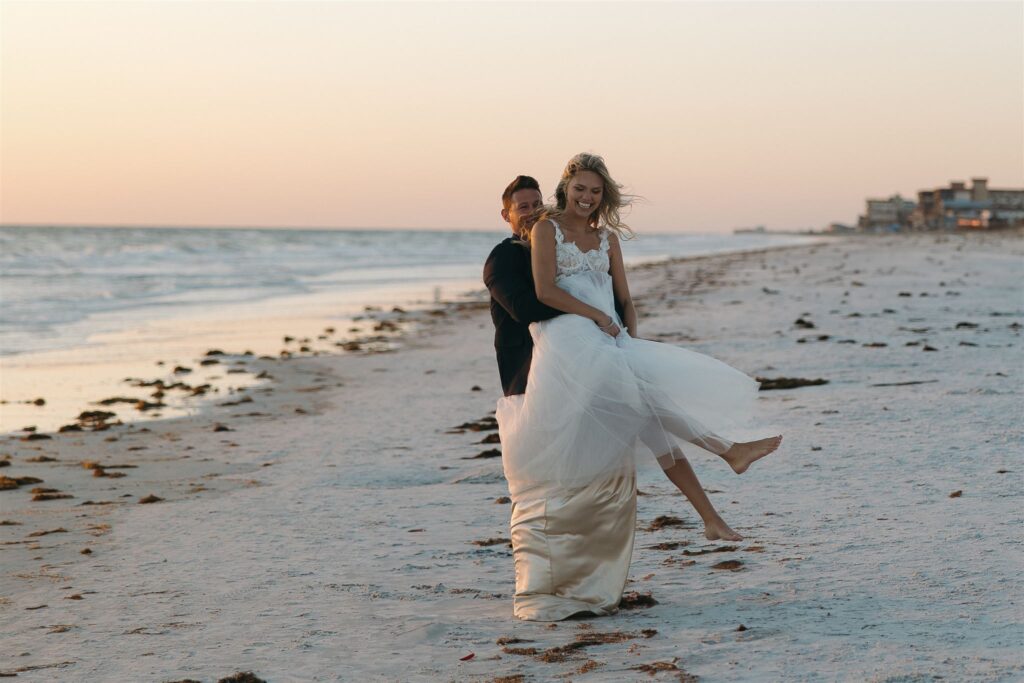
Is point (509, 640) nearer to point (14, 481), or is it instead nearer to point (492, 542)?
point (492, 542)

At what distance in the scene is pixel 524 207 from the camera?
16.0 ft

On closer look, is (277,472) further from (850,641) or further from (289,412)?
(850,641)

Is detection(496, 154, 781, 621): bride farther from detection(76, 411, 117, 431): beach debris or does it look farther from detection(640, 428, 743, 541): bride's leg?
detection(76, 411, 117, 431): beach debris

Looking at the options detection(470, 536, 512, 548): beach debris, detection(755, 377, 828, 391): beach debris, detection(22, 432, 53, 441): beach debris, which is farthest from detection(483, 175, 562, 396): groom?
detection(22, 432, 53, 441): beach debris

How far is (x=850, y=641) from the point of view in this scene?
12.8 ft

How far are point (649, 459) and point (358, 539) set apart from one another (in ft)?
5.88

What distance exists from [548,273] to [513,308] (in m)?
0.21

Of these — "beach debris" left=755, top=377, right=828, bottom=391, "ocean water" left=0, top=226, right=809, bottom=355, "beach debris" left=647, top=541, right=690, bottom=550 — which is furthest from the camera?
"ocean water" left=0, top=226, right=809, bottom=355

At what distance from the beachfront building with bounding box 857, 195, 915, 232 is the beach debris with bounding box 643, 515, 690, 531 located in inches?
5598

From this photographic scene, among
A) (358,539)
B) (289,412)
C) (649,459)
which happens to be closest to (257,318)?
(289,412)

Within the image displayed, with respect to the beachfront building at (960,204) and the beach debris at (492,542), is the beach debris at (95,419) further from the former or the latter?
the beachfront building at (960,204)

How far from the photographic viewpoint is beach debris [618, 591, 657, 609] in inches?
179

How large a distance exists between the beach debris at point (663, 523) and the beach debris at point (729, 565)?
69 cm

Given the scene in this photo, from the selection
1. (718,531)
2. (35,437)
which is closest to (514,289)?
(718,531)
